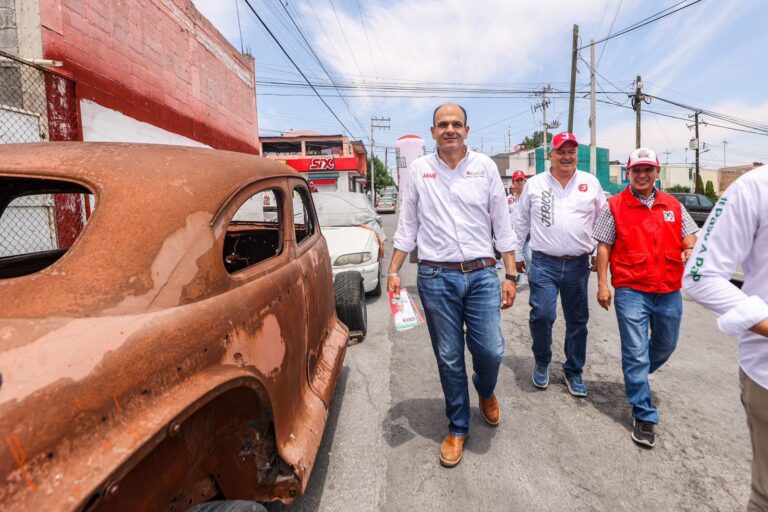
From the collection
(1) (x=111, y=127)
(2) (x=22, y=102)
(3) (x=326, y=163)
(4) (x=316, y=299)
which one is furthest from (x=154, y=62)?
(3) (x=326, y=163)

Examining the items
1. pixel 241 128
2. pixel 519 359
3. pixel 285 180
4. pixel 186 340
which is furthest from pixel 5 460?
pixel 241 128

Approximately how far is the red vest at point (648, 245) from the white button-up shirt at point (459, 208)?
805mm

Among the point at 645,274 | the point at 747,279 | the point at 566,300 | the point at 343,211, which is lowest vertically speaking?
the point at 566,300

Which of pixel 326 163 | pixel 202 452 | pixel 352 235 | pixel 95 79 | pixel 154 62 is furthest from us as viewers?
pixel 326 163

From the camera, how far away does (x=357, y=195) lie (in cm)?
789

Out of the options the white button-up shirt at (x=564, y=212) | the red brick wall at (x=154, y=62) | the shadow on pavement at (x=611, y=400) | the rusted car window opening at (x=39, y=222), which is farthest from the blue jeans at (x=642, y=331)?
the red brick wall at (x=154, y=62)

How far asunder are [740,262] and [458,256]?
4.31ft

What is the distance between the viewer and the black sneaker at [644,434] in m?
2.57

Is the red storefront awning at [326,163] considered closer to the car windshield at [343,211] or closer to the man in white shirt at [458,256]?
the car windshield at [343,211]

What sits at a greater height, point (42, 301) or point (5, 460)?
point (42, 301)

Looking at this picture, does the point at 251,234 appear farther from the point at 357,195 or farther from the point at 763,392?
the point at 357,195

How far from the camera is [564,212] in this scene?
127 inches

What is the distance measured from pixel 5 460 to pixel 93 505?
21 centimetres

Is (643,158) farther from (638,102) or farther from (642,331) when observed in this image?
(638,102)
